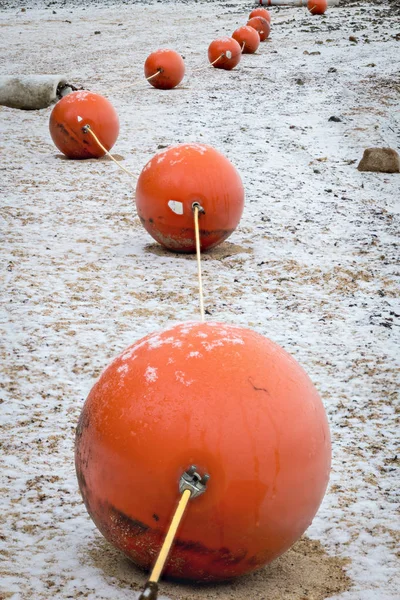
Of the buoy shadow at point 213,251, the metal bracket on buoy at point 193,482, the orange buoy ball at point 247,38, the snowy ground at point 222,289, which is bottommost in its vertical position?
the buoy shadow at point 213,251

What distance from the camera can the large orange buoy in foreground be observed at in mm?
2174

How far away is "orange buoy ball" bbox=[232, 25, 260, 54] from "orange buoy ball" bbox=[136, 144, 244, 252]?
10687mm

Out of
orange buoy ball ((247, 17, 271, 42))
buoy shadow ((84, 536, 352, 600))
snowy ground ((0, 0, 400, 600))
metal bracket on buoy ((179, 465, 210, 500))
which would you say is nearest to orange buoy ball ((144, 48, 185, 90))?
snowy ground ((0, 0, 400, 600))

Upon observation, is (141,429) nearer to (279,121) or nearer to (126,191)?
(126,191)

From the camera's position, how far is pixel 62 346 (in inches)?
165

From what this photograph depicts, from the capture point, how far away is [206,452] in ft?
7.09

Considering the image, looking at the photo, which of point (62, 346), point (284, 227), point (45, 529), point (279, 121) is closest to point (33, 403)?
point (62, 346)

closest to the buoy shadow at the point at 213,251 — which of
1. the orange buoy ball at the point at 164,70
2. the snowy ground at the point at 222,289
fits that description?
the snowy ground at the point at 222,289

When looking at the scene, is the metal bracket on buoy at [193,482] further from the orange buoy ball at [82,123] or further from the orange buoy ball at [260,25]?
the orange buoy ball at [260,25]

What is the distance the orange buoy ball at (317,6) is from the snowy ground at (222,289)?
34.5 ft

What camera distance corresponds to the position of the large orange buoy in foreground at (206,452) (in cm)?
217

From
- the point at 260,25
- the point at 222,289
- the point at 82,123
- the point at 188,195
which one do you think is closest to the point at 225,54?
the point at 260,25

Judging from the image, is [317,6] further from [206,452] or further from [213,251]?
[206,452]

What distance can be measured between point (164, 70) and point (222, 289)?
7449mm
